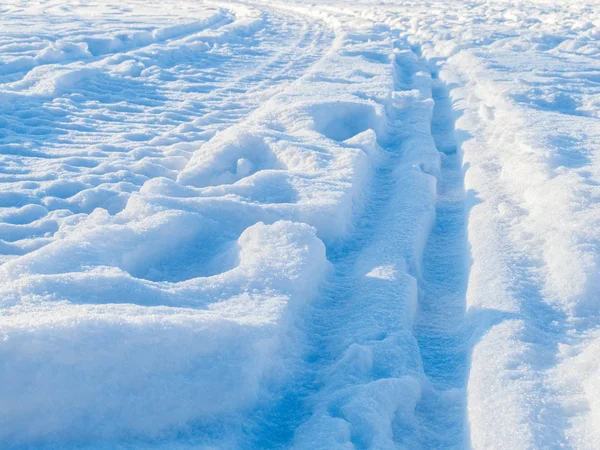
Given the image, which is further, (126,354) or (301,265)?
(301,265)

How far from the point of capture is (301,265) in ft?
9.36

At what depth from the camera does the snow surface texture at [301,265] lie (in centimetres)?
201

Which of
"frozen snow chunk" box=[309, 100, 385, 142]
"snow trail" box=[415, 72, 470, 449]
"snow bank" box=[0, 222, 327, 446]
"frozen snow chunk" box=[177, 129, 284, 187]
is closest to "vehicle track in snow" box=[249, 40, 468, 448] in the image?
"snow trail" box=[415, 72, 470, 449]

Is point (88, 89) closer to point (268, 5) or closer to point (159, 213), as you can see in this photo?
point (159, 213)

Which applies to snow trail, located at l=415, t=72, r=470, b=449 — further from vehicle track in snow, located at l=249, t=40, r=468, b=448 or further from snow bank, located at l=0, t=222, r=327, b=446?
snow bank, located at l=0, t=222, r=327, b=446

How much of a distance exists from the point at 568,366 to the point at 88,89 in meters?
6.22

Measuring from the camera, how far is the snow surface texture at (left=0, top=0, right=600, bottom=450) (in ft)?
6.60

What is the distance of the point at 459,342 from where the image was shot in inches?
105

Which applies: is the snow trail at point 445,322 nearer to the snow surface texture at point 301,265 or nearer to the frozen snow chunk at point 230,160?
the snow surface texture at point 301,265

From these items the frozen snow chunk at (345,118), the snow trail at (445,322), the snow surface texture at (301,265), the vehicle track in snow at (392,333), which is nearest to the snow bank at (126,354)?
the snow surface texture at (301,265)

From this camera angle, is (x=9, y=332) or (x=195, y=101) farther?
(x=195, y=101)

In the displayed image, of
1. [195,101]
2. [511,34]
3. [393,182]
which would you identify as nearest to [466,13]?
[511,34]

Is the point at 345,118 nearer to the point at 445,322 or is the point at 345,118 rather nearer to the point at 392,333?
the point at 445,322

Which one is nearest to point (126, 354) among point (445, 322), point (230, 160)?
Result: point (445, 322)
